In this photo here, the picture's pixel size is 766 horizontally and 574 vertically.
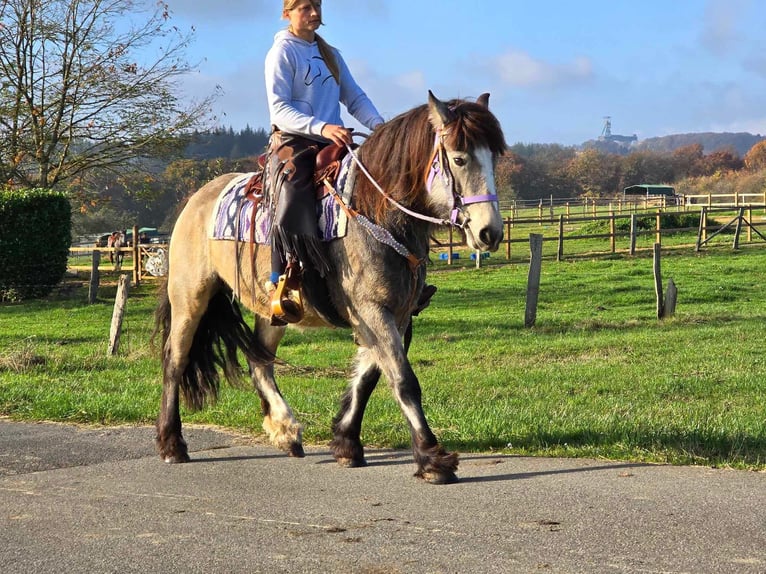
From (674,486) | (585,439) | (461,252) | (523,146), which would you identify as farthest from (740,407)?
(523,146)

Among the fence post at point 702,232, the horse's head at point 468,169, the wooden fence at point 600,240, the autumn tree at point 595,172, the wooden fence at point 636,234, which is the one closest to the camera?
the horse's head at point 468,169

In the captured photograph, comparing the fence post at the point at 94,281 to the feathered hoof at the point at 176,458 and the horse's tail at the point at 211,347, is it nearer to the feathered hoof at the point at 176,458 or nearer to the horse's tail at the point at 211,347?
the horse's tail at the point at 211,347

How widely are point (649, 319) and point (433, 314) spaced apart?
5207 mm

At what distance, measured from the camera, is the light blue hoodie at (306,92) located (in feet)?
21.4

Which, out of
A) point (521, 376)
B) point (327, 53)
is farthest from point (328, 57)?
point (521, 376)

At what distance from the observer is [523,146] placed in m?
157

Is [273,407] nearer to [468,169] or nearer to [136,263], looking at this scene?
[468,169]

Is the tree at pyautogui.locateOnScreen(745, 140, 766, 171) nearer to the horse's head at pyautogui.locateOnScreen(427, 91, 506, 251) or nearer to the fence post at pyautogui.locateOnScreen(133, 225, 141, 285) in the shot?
the fence post at pyautogui.locateOnScreen(133, 225, 141, 285)

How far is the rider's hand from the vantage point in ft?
20.8

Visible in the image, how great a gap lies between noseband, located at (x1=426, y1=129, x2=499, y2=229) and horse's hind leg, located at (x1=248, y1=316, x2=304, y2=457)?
86.0 inches

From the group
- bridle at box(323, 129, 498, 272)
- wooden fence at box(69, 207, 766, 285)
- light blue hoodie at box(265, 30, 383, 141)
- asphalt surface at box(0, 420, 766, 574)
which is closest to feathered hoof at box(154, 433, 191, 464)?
asphalt surface at box(0, 420, 766, 574)

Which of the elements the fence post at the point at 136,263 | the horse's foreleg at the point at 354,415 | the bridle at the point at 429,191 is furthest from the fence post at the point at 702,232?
the bridle at the point at 429,191

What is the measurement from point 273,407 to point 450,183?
2503 millimetres

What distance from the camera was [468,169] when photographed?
558 centimetres
